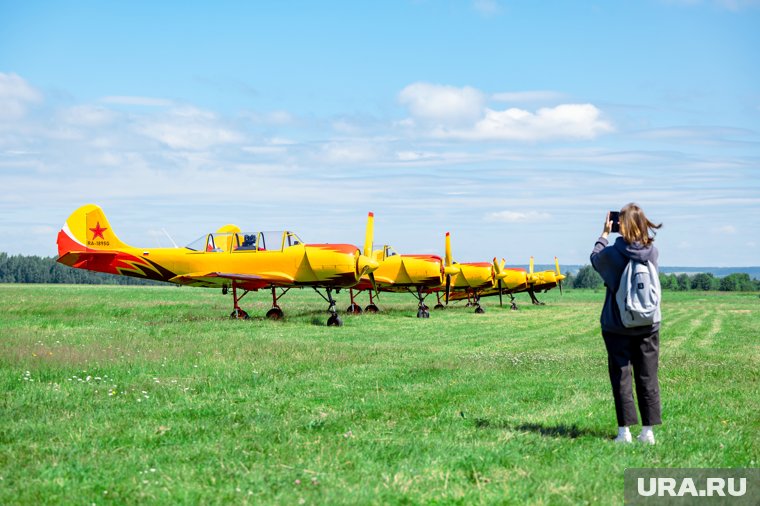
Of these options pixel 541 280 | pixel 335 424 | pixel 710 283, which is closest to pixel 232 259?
pixel 335 424

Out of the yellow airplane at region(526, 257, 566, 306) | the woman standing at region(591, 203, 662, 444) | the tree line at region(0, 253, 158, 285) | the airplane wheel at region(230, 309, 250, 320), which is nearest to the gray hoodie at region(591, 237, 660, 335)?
the woman standing at region(591, 203, 662, 444)

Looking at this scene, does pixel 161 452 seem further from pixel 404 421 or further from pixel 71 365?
pixel 71 365

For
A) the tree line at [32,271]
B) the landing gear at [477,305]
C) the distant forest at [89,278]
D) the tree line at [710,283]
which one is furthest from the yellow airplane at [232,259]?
the tree line at [710,283]

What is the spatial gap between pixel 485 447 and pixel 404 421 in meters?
1.35

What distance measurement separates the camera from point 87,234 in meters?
28.2

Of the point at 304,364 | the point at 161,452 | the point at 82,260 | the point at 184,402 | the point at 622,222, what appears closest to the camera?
the point at 161,452

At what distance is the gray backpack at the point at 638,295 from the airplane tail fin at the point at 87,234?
2388 centimetres

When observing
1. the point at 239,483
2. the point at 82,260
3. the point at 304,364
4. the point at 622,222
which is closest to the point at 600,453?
the point at 622,222

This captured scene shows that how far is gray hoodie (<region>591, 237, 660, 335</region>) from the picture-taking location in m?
6.74

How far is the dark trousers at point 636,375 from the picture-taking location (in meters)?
6.81

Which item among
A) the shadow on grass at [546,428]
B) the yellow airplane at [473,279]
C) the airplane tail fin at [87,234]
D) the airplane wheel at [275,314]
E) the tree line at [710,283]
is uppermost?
the airplane tail fin at [87,234]

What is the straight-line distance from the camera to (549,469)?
5949 millimetres

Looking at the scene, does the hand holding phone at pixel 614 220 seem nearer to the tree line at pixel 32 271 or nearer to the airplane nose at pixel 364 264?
the airplane nose at pixel 364 264

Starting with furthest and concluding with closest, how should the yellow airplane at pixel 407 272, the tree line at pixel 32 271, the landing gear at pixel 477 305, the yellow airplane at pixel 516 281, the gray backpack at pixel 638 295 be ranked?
the tree line at pixel 32 271 → the yellow airplane at pixel 516 281 → the landing gear at pixel 477 305 → the yellow airplane at pixel 407 272 → the gray backpack at pixel 638 295
